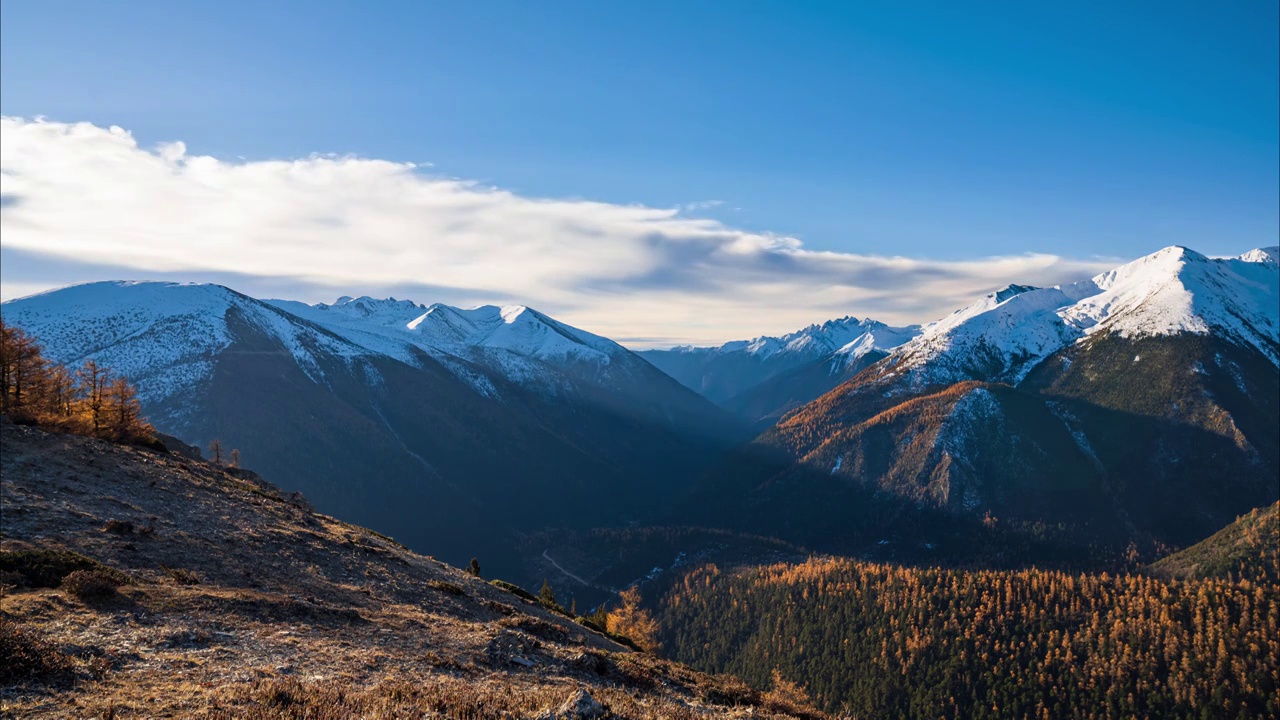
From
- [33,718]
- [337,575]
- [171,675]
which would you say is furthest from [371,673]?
[337,575]

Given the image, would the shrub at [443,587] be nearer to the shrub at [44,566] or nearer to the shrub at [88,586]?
the shrub at [44,566]

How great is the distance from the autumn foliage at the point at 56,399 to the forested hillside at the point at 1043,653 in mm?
151788

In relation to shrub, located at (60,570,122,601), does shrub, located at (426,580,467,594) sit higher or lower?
lower

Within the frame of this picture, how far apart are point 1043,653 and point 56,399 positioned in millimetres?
221842

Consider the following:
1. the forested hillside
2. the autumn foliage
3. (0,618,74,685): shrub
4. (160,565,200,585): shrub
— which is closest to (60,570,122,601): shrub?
(160,565,200,585): shrub

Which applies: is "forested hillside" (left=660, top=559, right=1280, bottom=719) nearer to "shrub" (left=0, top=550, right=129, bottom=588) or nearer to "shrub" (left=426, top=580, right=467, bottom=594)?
"shrub" (left=426, top=580, right=467, bottom=594)

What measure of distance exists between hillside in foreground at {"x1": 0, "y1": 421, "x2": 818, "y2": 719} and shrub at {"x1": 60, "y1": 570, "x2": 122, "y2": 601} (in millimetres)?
72

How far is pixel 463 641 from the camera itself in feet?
95.8

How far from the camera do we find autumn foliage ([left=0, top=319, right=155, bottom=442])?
170 ft

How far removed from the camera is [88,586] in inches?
953

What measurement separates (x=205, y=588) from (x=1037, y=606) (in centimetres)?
22315

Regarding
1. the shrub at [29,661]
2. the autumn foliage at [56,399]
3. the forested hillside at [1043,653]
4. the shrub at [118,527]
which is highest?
the autumn foliage at [56,399]

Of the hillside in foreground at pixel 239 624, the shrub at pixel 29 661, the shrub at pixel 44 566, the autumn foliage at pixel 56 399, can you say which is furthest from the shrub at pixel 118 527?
the autumn foliage at pixel 56 399

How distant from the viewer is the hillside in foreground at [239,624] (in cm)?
1644
